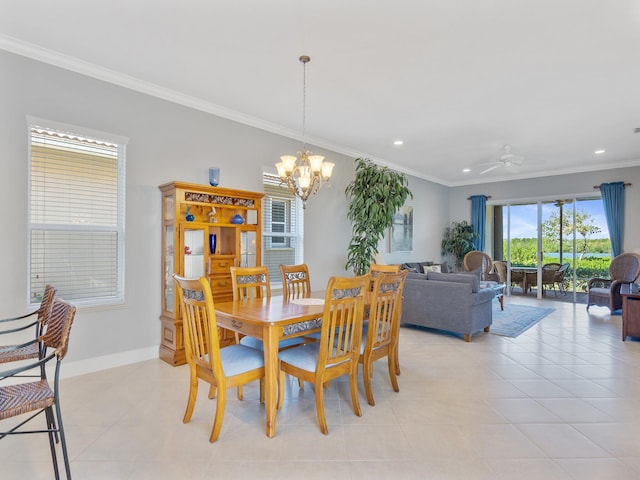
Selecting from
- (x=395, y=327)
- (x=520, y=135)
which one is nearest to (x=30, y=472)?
(x=395, y=327)

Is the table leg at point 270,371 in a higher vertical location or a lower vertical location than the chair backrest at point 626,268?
lower

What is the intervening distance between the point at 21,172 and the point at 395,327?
3458mm

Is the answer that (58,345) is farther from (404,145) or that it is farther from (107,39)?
(404,145)

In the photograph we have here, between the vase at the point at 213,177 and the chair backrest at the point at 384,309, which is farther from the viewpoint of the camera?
the vase at the point at 213,177

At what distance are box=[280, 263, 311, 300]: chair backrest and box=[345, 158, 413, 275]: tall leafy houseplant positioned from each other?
2202mm

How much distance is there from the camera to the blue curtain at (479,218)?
8609 millimetres

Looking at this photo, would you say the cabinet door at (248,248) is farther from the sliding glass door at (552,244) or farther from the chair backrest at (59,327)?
the sliding glass door at (552,244)

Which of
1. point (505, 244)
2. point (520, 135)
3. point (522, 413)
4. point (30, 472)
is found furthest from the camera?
point (505, 244)

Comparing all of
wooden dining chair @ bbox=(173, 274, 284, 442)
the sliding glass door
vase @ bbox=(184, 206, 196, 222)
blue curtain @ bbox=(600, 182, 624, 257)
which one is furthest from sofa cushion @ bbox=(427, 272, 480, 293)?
the sliding glass door

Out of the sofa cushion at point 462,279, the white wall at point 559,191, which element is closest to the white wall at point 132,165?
the sofa cushion at point 462,279

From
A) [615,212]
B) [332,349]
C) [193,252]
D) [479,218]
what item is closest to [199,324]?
[332,349]

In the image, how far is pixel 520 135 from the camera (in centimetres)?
529

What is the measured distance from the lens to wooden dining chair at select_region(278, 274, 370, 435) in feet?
7.48

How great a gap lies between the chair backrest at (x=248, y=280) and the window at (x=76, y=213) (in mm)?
1307
